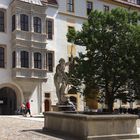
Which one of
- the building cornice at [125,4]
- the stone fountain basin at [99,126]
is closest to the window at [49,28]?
the building cornice at [125,4]

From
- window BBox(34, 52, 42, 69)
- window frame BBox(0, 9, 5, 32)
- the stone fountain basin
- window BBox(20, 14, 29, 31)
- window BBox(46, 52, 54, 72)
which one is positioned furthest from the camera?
window BBox(46, 52, 54, 72)

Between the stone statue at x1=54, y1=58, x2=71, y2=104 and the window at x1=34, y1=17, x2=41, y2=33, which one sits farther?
the window at x1=34, y1=17, x2=41, y2=33

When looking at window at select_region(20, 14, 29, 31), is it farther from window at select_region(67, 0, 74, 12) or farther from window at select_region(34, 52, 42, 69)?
window at select_region(67, 0, 74, 12)

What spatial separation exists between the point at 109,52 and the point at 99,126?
22.5m

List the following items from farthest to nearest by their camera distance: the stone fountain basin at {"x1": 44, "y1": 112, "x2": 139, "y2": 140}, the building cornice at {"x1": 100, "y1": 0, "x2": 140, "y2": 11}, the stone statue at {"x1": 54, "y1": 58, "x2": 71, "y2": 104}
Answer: the building cornice at {"x1": 100, "y1": 0, "x2": 140, "y2": 11} < the stone statue at {"x1": 54, "y1": 58, "x2": 71, "y2": 104} < the stone fountain basin at {"x1": 44, "y1": 112, "x2": 139, "y2": 140}

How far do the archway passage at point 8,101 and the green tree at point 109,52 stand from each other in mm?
8058

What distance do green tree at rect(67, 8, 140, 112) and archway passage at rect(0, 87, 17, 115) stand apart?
26.4ft

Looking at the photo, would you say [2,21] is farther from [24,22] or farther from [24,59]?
[24,59]

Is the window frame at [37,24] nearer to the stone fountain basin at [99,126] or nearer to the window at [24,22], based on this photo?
the window at [24,22]

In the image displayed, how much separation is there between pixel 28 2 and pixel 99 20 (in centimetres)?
891

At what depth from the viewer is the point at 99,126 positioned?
14.6m

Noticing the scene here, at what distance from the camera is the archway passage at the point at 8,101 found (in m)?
41.6

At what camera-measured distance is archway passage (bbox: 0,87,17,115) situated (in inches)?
1638

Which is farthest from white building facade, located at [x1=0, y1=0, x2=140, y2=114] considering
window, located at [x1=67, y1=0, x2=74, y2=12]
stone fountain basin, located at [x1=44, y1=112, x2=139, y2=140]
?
stone fountain basin, located at [x1=44, y1=112, x2=139, y2=140]
